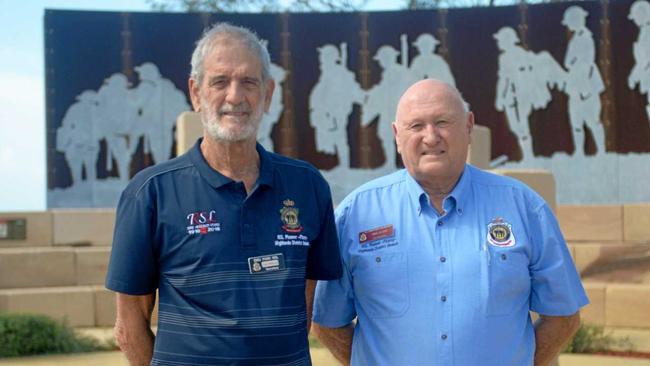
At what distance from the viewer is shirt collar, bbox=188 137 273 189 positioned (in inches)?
97.0

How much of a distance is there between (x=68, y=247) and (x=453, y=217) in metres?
6.51

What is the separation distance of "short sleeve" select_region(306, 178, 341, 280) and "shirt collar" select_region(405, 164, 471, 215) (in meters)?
0.27

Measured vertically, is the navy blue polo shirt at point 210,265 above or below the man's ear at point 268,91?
below

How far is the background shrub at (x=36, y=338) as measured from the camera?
22.4 feet

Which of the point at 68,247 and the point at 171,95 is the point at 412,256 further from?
the point at 171,95

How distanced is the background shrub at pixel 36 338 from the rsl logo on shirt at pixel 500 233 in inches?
198

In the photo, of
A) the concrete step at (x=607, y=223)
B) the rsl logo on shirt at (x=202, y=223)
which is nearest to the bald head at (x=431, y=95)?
the rsl logo on shirt at (x=202, y=223)

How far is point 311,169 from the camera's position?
267 cm

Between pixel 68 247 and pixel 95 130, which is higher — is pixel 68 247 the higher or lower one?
the lower one

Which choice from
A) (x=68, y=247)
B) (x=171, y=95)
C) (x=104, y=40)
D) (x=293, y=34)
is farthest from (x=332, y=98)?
(x=68, y=247)

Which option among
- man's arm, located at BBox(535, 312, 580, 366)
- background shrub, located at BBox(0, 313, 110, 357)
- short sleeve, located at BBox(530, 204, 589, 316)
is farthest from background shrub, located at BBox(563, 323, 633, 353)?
short sleeve, located at BBox(530, 204, 589, 316)

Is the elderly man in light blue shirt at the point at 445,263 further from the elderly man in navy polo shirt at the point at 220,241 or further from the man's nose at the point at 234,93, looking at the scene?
the man's nose at the point at 234,93

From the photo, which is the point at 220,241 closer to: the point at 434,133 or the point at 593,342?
the point at 434,133

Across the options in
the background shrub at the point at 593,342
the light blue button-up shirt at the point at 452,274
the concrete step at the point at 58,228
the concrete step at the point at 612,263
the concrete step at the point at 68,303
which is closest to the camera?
the light blue button-up shirt at the point at 452,274
